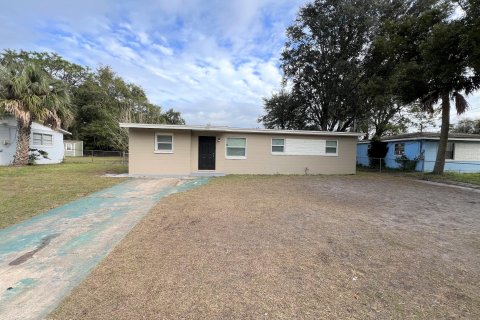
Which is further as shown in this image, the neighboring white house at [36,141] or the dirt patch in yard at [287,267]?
the neighboring white house at [36,141]

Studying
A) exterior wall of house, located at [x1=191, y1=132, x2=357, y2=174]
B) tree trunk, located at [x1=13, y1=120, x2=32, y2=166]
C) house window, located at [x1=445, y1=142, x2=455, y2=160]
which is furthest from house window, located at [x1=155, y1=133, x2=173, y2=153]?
house window, located at [x1=445, y1=142, x2=455, y2=160]

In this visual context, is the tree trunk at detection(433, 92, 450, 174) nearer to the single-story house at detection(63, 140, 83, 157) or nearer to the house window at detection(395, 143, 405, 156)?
the house window at detection(395, 143, 405, 156)

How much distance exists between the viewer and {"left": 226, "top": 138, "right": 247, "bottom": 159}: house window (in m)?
14.1

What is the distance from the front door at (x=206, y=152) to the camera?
547 inches


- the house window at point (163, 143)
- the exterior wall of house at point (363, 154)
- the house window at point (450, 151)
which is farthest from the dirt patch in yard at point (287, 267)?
the exterior wall of house at point (363, 154)

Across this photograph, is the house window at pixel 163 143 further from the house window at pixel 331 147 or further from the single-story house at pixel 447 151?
the single-story house at pixel 447 151

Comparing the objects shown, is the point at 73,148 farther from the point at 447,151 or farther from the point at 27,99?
the point at 447,151

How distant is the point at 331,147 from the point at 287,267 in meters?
12.9

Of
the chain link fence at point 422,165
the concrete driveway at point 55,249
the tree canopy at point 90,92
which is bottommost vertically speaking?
the concrete driveway at point 55,249

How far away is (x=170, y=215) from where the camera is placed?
5770mm

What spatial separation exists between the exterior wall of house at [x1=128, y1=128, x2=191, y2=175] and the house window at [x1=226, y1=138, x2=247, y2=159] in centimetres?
214

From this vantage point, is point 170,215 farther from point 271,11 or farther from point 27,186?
point 271,11

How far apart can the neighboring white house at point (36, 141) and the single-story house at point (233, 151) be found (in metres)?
9.81

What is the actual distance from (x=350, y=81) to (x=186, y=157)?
42.7ft
